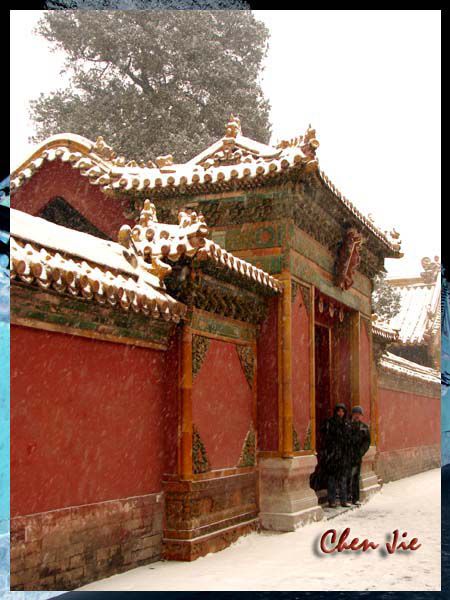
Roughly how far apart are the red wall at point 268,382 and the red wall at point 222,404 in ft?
0.96

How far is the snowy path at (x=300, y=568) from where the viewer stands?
688 centimetres

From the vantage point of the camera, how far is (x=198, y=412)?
848cm

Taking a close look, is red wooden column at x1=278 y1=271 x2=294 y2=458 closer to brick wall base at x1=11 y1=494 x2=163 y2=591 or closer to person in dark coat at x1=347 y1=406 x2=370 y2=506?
person in dark coat at x1=347 y1=406 x2=370 y2=506

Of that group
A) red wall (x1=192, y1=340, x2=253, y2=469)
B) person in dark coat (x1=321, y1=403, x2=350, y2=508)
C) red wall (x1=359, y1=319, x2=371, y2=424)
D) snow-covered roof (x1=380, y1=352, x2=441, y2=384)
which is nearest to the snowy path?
red wall (x1=192, y1=340, x2=253, y2=469)

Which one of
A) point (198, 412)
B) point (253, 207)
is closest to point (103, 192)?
point (253, 207)

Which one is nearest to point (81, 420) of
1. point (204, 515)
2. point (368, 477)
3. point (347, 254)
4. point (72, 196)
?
point (204, 515)

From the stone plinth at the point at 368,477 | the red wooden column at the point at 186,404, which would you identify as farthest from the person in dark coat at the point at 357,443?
the red wooden column at the point at 186,404

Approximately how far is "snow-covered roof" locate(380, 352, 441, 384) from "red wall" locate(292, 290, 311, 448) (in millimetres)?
5935

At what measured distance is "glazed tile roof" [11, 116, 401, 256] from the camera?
10.1 meters

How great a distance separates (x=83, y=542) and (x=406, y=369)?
13594mm

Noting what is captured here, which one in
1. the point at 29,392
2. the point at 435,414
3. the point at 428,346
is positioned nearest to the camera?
the point at 29,392

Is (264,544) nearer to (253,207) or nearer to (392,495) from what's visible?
(253,207)

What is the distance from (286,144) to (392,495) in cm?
724

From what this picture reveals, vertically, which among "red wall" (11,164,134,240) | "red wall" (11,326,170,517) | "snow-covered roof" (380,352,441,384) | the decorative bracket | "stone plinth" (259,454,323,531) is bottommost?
"stone plinth" (259,454,323,531)
